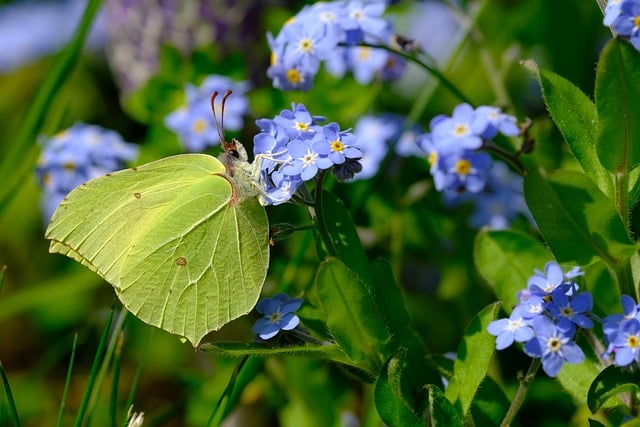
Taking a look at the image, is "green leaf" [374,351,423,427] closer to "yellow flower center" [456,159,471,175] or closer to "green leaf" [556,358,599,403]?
"green leaf" [556,358,599,403]

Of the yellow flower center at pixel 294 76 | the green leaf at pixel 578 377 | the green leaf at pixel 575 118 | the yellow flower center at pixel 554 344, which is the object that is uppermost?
the green leaf at pixel 575 118

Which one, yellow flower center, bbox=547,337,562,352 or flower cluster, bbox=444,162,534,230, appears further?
flower cluster, bbox=444,162,534,230

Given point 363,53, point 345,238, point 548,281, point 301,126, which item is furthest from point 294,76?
point 548,281

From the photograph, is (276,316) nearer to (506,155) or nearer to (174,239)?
(174,239)

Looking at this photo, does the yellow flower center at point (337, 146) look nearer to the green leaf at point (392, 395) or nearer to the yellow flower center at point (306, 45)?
the green leaf at point (392, 395)

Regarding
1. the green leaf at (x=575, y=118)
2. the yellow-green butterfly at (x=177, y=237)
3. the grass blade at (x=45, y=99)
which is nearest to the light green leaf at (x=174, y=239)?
the yellow-green butterfly at (x=177, y=237)

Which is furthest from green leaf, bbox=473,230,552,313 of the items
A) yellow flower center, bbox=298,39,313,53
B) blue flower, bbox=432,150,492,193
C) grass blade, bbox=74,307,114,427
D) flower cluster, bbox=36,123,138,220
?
flower cluster, bbox=36,123,138,220

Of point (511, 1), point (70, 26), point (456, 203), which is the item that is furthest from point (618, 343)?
point (70, 26)

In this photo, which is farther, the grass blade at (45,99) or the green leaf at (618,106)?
the grass blade at (45,99)
